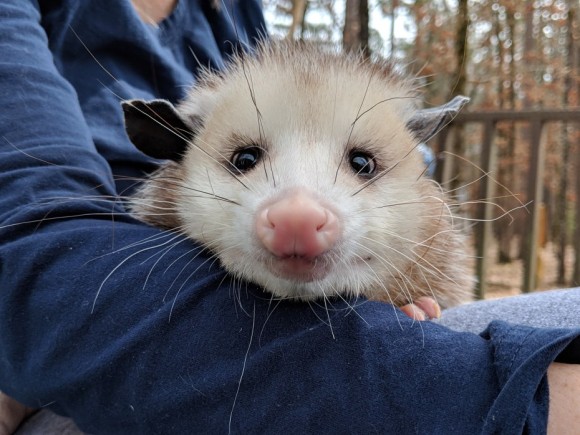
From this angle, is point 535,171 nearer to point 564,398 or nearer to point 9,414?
point 564,398

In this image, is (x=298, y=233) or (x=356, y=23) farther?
(x=356, y=23)

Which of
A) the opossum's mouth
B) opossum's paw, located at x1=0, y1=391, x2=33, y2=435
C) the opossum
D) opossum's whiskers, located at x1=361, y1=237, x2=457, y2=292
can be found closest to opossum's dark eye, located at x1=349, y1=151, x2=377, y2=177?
the opossum

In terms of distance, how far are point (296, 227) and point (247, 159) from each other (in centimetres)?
32

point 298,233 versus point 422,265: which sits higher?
point 298,233

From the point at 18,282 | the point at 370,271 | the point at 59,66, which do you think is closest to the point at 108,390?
the point at 18,282

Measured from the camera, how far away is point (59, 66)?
1414 millimetres

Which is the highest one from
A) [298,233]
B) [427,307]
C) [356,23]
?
[356,23]

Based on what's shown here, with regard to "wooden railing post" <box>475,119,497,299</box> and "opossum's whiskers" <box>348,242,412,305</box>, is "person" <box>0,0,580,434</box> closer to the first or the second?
"opossum's whiskers" <box>348,242,412,305</box>

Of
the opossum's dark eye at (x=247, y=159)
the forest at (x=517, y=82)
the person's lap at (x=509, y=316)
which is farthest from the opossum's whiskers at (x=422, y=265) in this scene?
the forest at (x=517, y=82)

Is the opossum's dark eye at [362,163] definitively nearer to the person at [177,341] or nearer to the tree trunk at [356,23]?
the person at [177,341]

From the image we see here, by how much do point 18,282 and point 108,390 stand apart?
237mm

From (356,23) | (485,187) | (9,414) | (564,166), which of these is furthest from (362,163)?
(564,166)

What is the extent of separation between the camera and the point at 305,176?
955mm

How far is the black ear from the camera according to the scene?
1063mm
